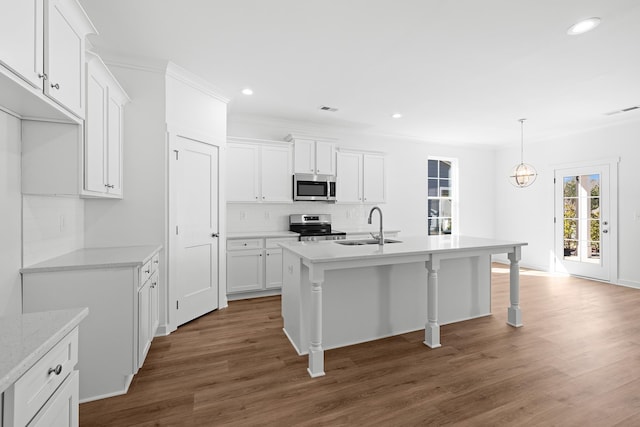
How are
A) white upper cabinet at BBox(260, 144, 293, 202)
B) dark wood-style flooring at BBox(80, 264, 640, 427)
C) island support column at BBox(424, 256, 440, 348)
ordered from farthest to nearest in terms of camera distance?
white upper cabinet at BBox(260, 144, 293, 202) → island support column at BBox(424, 256, 440, 348) → dark wood-style flooring at BBox(80, 264, 640, 427)

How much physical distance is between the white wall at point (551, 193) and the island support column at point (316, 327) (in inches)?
215

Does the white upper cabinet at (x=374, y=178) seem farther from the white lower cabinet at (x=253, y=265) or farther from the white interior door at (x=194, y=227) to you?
the white interior door at (x=194, y=227)

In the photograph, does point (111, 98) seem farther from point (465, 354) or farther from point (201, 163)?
point (465, 354)

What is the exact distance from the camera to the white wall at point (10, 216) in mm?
1706

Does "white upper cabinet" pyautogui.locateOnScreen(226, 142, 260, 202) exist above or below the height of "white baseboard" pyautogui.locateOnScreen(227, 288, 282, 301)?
above

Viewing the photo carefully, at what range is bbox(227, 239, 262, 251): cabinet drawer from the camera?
408cm

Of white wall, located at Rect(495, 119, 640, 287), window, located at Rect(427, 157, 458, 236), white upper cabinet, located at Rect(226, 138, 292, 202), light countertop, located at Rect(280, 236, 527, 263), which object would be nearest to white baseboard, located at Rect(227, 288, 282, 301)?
white upper cabinet, located at Rect(226, 138, 292, 202)

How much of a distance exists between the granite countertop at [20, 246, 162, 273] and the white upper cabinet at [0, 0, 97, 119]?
0.92m

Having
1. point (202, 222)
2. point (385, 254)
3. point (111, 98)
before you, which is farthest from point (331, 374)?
point (111, 98)

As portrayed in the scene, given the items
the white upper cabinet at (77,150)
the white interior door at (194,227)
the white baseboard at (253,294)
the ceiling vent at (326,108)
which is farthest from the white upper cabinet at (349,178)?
the white upper cabinet at (77,150)

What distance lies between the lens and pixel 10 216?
179 cm

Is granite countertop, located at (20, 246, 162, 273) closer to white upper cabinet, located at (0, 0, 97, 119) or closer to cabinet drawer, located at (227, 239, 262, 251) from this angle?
white upper cabinet, located at (0, 0, 97, 119)

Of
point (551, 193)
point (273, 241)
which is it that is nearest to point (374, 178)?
point (273, 241)

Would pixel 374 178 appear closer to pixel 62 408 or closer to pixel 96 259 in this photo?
pixel 96 259
